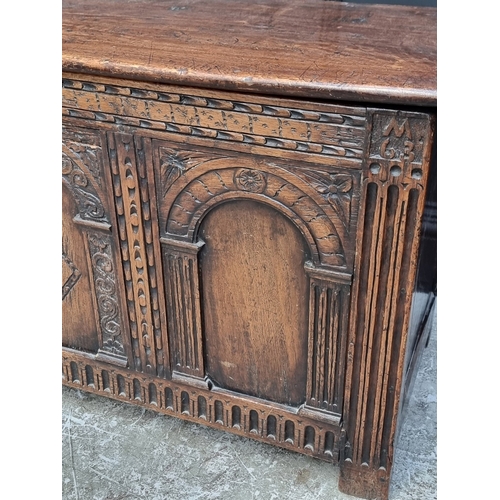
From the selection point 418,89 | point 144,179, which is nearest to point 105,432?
point 144,179

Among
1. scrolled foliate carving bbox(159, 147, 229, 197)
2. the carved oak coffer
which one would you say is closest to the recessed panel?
the carved oak coffer

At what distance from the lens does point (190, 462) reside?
1705 mm

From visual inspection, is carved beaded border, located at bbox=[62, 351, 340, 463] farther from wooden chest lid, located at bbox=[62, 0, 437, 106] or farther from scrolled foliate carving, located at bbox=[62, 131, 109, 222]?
wooden chest lid, located at bbox=[62, 0, 437, 106]

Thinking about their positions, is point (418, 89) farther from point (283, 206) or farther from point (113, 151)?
point (113, 151)

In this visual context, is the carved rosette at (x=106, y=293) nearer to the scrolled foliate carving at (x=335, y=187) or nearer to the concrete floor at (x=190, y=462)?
the concrete floor at (x=190, y=462)

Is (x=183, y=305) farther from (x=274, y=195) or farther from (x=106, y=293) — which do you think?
(x=274, y=195)

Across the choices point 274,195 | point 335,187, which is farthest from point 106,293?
point 335,187

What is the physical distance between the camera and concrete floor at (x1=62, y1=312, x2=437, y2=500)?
1631 millimetres

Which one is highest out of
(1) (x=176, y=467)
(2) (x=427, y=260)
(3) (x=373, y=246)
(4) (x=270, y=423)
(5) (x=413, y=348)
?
(3) (x=373, y=246)

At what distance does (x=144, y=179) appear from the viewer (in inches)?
55.9

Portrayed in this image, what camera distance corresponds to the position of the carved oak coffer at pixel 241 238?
4.08 feet

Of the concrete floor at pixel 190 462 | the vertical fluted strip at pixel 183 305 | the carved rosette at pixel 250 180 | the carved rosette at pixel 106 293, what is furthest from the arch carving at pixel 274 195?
the concrete floor at pixel 190 462

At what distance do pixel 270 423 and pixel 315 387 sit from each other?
0.18 metres

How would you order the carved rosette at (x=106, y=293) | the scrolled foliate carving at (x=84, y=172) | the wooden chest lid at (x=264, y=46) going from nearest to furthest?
the wooden chest lid at (x=264, y=46), the scrolled foliate carving at (x=84, y=172), the carved rosette at (x=106, y=293)
